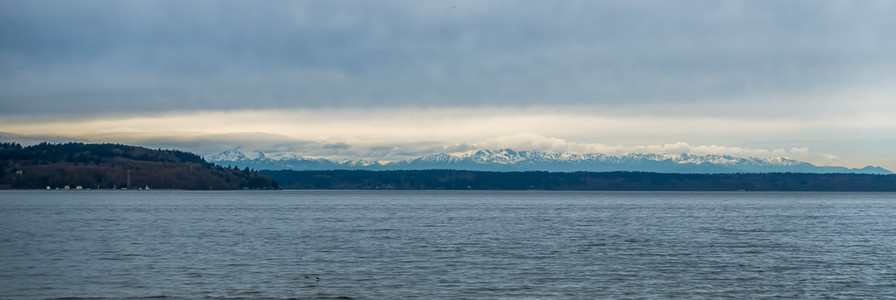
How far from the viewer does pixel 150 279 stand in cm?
5119

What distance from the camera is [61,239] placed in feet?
279

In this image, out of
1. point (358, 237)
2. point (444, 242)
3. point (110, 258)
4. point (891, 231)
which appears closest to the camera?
point (110, 258)

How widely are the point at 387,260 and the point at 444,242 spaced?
61.6 feet

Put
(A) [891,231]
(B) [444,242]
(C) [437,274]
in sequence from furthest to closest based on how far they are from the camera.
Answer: (A) [891,231] → (B) [444,242] → (C) [437,274]

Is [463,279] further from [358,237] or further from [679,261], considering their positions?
[358,237]

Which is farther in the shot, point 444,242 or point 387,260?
point 444,242

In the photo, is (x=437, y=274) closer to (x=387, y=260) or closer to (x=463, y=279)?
(x=463, y=279)

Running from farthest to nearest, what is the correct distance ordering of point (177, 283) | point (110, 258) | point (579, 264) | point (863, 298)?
point (110, 258), point (579, 264), point (177, 283), point (863, 298)

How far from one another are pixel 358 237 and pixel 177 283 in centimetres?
3969

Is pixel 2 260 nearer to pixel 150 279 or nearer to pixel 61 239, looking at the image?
pixel 150 279

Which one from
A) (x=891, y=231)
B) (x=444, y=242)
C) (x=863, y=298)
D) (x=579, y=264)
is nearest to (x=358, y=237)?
(x=444, y=242)

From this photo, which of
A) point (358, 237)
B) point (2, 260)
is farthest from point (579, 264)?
point (2, 260)

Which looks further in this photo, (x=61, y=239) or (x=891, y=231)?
(x=891, y=231)

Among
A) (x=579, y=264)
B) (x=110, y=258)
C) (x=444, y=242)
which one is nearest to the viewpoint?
(x=579, y=264)
